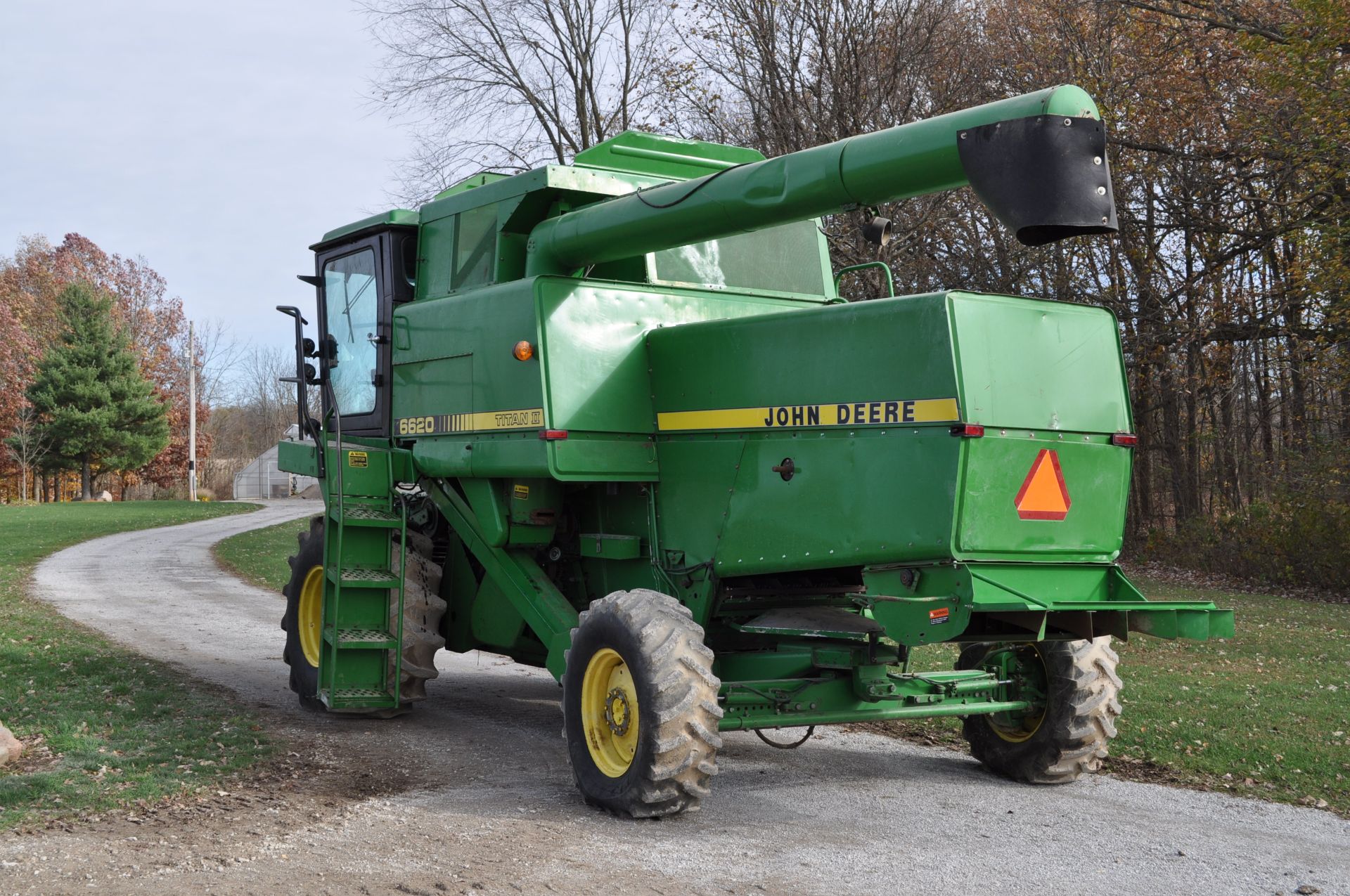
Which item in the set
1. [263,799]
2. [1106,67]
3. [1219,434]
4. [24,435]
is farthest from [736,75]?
[24,435]

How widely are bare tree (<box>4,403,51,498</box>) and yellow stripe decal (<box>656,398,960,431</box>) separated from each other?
4763 cm

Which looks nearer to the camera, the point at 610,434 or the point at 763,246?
the point at 610,434

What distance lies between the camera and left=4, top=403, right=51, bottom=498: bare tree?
48.3 metres

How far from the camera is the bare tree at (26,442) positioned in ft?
159

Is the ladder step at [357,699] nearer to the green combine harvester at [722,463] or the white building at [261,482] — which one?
the green combine harvester at [722,463]

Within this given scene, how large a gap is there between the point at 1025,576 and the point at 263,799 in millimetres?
3812

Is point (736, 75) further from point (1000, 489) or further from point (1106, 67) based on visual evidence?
point (1000, 489)

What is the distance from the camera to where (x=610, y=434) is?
695 cm

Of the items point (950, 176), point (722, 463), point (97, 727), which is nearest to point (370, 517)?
point (97, 727)

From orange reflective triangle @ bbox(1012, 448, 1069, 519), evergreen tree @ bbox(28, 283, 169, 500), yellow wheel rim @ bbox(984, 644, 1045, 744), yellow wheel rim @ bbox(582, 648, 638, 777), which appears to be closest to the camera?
orange reflective triangle @ bbox(1012, 448, 1069, 519)

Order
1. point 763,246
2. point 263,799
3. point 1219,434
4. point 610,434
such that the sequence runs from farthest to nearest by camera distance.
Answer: point 1219,434, point 763,246, point 610,434, point 263,799

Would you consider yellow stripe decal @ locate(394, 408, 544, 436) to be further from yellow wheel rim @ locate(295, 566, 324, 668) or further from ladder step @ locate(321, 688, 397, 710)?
ladder step @ locate(321, 688, 397, 710)

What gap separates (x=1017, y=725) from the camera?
285 inches

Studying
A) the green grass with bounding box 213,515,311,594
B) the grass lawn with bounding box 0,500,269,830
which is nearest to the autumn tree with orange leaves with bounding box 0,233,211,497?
the green grass with bounding box 213,515,311,594
